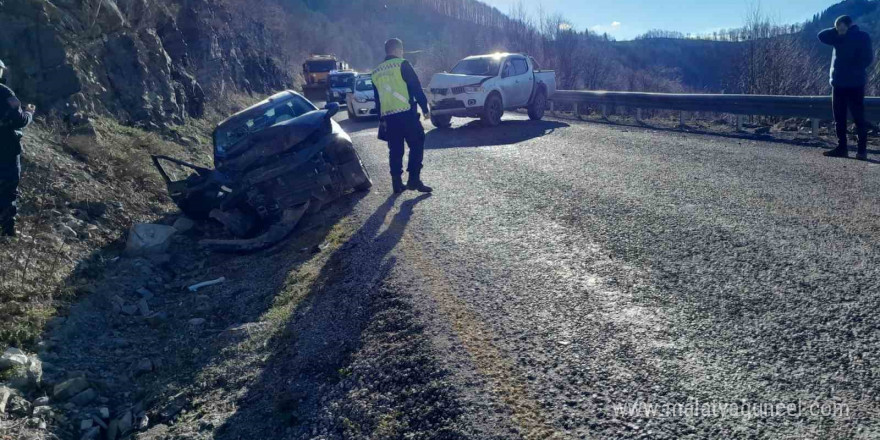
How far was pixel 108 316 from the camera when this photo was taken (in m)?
5.44

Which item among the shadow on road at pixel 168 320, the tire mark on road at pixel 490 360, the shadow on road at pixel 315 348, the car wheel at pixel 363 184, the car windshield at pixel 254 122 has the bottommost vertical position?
the shadow on road at pixel 168 320

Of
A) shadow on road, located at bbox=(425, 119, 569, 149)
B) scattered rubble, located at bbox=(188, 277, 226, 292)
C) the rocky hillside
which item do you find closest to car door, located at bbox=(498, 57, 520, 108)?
shadow on road, located at bbox=(425, 119, 569, 149)

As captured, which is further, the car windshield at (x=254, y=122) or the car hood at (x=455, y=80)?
the car hood at (x=455, y=80)

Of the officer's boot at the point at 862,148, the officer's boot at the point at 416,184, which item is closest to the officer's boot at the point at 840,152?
the officer's boot at the point at 862,148

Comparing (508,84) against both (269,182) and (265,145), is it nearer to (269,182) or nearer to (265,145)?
(265,145)

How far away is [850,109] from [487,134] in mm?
7085

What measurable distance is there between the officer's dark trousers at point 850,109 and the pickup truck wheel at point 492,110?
26.0ft

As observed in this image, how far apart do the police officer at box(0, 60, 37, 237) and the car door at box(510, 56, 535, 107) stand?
39.2ft

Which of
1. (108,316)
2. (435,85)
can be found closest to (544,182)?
(108,316)

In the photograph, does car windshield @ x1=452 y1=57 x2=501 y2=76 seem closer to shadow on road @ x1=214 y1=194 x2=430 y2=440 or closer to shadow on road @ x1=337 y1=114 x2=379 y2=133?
shadow on road @ x1=337 y1=114 x2=379 y2=133

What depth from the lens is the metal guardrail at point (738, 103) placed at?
35.1 ft

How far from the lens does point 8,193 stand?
5.97 meters

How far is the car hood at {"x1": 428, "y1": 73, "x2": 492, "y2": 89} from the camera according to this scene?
15.2m

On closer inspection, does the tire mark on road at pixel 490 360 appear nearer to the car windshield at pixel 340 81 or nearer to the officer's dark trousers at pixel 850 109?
the officer's dark trousers at pixel 850 109
